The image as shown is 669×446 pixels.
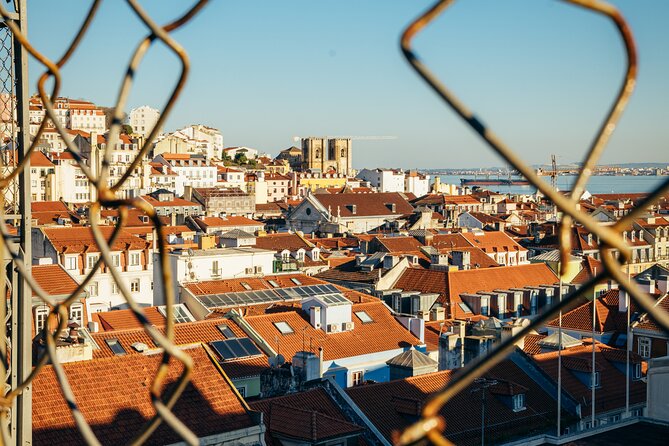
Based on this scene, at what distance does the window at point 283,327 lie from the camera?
2120cm

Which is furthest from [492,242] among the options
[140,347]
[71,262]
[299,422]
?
[299,422]

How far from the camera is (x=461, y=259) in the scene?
36.3 meters

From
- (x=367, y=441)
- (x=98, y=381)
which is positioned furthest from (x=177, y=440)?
(x=367, y=441)

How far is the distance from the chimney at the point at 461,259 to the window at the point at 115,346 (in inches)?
769

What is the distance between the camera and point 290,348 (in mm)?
20516

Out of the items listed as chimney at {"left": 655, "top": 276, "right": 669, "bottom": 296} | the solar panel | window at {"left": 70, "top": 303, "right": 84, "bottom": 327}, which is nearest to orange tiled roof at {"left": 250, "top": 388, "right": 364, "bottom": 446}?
the solar panel

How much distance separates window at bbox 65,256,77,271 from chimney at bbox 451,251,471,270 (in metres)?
13.7

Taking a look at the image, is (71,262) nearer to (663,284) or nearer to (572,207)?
(663,284)

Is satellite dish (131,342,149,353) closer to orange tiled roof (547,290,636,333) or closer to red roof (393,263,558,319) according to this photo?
orange tiled roof (547,290,636,333)

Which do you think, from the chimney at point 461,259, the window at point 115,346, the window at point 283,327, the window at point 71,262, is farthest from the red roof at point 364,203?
the window at point 115,346

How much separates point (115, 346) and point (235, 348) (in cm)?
220

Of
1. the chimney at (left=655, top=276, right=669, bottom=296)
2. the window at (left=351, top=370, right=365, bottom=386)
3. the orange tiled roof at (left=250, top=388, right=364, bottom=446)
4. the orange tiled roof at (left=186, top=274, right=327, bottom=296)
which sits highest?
the chimney at (left=655, top=276, right=669, bottom=296)

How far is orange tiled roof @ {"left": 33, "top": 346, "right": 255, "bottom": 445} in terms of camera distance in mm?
10672

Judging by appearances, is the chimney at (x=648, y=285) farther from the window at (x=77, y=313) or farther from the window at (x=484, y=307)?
the window at (x=77, y=313)
